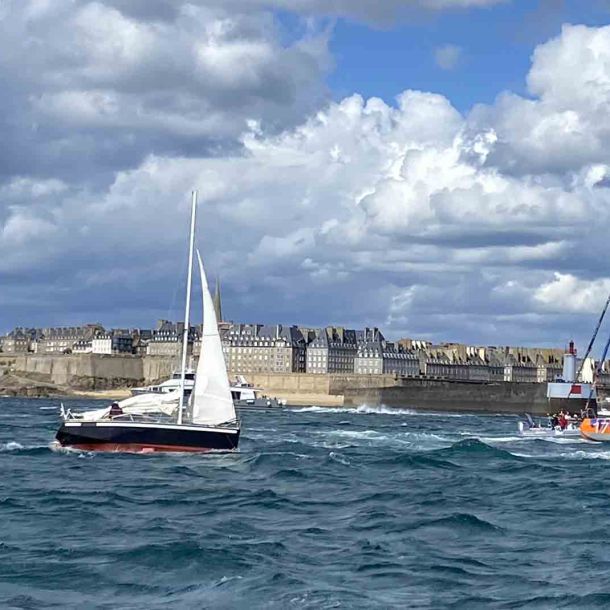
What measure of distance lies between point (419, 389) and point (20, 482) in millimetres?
112834

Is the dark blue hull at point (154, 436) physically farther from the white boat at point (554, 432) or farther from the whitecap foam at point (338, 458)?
the white boat at point (554, 432)

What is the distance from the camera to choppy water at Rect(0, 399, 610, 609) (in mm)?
22734

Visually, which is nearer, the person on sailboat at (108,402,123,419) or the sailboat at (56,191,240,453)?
the sailboat at (56,191,240,453)

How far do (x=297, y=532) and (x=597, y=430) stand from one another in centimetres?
4794

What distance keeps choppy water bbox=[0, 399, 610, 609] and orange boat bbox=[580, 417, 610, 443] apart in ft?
Answer: 68.1

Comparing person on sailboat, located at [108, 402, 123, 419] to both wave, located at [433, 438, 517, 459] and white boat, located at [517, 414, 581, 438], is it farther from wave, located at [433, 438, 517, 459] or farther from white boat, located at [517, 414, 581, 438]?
white boat, located at [517, 414, 581, 438]

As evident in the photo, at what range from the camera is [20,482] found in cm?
4034

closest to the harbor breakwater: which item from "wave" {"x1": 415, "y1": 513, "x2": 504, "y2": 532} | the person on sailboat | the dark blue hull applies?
the person on sailboat

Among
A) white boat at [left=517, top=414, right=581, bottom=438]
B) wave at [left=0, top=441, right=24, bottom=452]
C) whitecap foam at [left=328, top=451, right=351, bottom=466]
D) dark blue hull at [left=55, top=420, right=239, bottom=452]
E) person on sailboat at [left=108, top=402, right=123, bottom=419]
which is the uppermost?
person on sailboat at [left=108, top=402, right=123, bottom=419]

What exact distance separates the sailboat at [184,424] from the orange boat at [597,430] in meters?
29.0

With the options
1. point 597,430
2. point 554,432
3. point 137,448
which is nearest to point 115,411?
point 137,448

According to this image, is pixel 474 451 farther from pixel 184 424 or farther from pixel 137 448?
pixel 137 448

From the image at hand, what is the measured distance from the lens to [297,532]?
2945cm

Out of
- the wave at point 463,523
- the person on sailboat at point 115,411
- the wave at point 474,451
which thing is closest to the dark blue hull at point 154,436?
the person on sailboat at point 115,411
